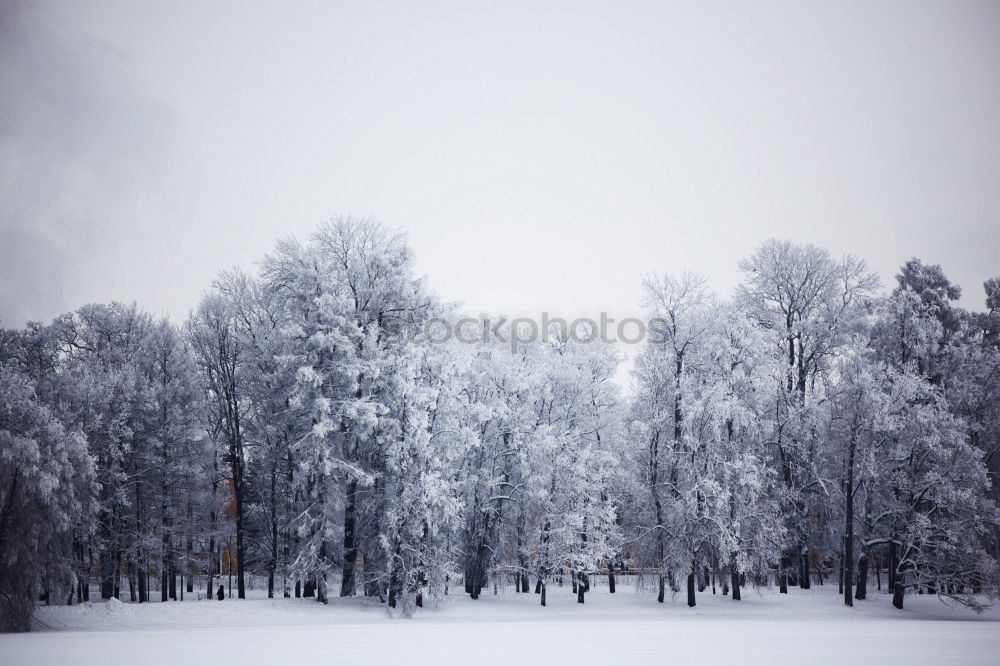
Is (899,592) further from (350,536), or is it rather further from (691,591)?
(350,536)

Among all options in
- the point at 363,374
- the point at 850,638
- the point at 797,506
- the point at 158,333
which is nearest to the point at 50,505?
the point at 363,374

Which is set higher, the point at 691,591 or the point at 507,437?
the point at 507,437

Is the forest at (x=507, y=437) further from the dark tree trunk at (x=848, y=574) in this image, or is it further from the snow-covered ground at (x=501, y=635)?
the snow-covered ground at (x=501, y=635)

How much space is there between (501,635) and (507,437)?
15.0 meters

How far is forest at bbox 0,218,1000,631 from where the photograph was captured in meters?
27.2

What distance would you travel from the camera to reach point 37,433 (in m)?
23.9

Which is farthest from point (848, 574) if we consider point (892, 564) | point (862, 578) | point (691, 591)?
point (691, 591)

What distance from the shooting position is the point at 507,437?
1309 inches

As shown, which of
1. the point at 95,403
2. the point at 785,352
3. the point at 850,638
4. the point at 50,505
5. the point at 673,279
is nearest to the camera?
the point at 850,638

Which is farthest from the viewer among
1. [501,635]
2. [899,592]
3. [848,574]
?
[848,574]

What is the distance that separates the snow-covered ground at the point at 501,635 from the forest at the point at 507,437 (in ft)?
Answer: 4.44

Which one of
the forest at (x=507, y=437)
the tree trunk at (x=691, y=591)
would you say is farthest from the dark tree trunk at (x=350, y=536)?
the tree trunk at (x=691, y=591)

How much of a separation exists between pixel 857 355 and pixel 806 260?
7678 millimetres

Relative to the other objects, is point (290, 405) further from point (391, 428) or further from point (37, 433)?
point (37, 433)
